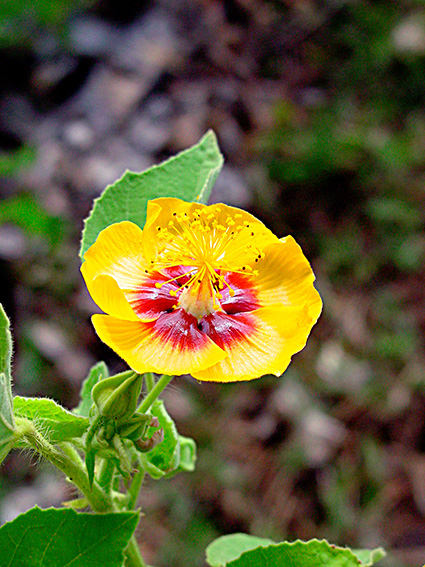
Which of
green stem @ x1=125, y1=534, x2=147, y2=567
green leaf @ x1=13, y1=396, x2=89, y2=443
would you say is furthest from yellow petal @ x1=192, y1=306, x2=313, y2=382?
green stem @ x1=125, y1=534, x2=147, y2=567

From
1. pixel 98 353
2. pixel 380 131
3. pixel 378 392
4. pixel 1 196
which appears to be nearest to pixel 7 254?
pixel 1 196

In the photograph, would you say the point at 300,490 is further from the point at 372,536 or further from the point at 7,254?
the point at 7,254

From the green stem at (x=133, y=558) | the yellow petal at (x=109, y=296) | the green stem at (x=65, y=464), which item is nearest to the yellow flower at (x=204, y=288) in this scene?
the yellow petal at (x=109, y=296)

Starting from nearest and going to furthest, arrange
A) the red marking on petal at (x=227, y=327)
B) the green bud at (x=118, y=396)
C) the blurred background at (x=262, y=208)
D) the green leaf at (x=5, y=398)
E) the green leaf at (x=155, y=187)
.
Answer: the green leaf at (x=5, y=398) < the green bud at (x=118, y=396) < the red marking on petal at (x=227, y=327) < the green leaf at (x=155, y=187) < the blurred background at (x=262, y=208)

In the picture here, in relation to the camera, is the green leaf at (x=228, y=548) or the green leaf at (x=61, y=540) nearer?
the green leaf at (x=61, y=540)

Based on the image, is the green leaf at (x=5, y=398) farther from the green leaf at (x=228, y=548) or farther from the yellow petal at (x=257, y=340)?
the green leaf at (x=228, y=548)

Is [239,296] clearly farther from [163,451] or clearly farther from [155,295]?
[163,451]
